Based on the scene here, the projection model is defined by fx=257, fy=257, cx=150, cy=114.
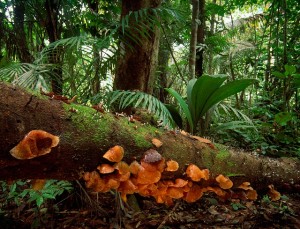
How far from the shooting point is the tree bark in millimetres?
1108

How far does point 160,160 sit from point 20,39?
365 cm

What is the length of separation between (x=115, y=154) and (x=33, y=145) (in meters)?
0.39

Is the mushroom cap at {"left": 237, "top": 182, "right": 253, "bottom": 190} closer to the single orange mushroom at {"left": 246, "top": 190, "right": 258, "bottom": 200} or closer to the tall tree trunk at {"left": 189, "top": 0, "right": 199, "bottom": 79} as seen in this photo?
the single orange mushroom at {"left": 246, "top": 190, "right": 258, "bottom": 200}

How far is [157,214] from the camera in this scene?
2424 millimetres

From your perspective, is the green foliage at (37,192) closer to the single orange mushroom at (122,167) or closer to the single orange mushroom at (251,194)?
the single orange mushroom at (122,167)

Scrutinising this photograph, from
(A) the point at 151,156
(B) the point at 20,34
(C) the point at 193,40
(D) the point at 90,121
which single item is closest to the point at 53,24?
(B) the point at 20,34

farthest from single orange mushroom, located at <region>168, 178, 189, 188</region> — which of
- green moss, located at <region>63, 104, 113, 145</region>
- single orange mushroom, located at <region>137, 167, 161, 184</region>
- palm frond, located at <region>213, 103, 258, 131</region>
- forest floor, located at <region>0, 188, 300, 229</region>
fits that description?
palm frond, located at <region>213, 103, 258, 131</region>

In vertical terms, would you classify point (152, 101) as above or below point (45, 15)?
below

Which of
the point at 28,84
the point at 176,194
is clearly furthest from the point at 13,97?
the point at 28,84

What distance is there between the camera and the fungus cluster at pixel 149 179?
1.26 meters

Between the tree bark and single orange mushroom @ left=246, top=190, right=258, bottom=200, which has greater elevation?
the tree bark

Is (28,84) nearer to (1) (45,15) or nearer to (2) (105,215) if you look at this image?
(2) (105,215)

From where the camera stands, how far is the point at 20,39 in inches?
159

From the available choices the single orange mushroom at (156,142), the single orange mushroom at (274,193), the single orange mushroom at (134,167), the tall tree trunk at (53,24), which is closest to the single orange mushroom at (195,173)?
the single orange mushroom at (156,142)
